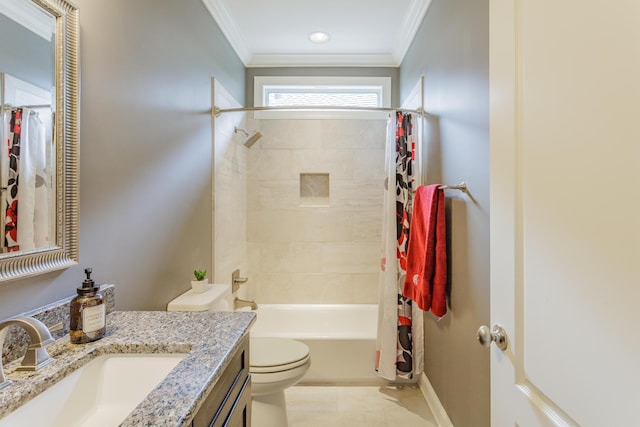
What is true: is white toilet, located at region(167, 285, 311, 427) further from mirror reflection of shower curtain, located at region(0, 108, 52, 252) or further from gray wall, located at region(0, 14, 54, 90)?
gray wall, located at region(0, 14, 54, 90)

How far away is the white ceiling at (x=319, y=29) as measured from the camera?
2309mm

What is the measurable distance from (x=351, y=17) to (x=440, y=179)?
4.64 ft

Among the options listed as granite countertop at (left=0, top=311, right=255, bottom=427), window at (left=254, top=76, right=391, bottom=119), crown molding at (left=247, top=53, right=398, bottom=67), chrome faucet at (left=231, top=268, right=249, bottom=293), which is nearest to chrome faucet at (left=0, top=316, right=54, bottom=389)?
granite countertop at (left=0, top=311, right=255, bottom=427)

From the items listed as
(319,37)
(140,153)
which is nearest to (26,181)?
(140,153)

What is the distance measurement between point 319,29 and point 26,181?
7.75 ft

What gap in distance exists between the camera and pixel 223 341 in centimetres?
90

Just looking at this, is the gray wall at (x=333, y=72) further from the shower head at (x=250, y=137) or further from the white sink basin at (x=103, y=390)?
the white sink basin at (x=103, y=390)

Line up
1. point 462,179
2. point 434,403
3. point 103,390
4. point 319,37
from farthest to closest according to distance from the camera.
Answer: point 319,37 < point 434,403 < point 462,179 < point 103,390

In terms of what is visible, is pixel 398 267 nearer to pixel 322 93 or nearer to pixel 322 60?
pixel 322 93

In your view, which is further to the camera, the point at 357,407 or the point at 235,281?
the point at 235,281

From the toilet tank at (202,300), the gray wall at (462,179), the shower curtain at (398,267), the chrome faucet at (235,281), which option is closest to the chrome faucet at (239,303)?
the chrome faucet at (235,281)

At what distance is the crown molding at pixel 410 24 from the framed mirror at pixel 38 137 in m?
2.00

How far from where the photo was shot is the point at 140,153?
1401 millimetres

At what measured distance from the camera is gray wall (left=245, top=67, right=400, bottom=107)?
318cm
